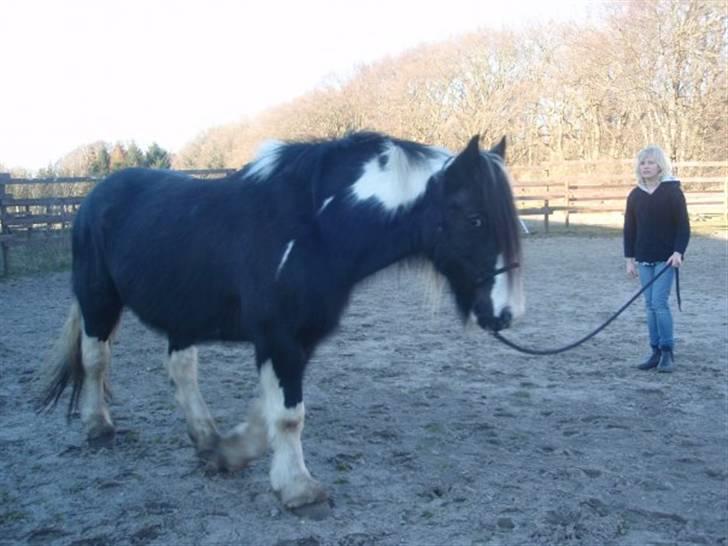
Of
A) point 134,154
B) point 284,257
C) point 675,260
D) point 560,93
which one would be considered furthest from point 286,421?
point 134,154

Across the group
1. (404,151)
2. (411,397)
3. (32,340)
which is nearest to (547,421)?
(411,397)

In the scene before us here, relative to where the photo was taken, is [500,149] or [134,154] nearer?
[500,149]

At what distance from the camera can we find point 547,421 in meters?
4.74

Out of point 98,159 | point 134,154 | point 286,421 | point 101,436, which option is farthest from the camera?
point 134,154

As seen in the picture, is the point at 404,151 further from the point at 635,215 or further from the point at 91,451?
the point at 635,215

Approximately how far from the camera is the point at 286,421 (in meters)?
3.50

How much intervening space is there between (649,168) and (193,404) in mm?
4264

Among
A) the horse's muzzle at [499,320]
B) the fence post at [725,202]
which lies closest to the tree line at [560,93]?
the fence post at [725,202]

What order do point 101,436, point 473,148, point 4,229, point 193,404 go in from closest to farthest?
1. point 473,148
2. point 193,404
3. point 101,436
4. point 4,229

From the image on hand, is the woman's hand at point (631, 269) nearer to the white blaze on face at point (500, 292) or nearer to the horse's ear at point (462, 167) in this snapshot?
the white blaze on face at point (500, 292)

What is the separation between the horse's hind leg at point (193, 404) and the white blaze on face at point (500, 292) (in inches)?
68.2

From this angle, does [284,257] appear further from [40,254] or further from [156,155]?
[156,155]

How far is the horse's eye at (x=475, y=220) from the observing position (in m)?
3.27

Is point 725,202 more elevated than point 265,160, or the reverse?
point 265,160
